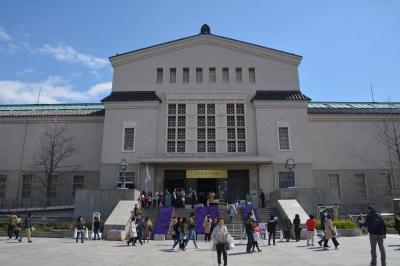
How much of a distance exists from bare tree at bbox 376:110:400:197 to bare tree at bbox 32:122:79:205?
30.7 meters

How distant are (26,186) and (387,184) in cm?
3594

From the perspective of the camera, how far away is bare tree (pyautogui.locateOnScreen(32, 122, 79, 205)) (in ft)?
114

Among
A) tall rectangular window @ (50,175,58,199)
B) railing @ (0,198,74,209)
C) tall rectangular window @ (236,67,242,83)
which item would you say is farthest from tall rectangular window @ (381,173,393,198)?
tall rectangular window @ (50,175,58,199)

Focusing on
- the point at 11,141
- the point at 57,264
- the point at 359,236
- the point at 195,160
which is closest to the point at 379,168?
the point at 359,236

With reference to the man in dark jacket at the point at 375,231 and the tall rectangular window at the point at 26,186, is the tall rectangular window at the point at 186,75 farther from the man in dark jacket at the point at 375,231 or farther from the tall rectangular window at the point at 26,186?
the man in dark jacket at the point at 375,231

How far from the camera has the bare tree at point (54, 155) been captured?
3488cm

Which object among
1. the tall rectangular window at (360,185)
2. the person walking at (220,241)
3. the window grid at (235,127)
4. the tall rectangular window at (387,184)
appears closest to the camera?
the person walking at (220,241)

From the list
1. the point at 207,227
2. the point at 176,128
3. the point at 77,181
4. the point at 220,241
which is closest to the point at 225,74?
the point at 176,128

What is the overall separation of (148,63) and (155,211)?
16.1 meters

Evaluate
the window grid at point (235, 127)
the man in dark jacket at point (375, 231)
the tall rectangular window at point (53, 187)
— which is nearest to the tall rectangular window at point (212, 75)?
the window grid at point (235, 127)

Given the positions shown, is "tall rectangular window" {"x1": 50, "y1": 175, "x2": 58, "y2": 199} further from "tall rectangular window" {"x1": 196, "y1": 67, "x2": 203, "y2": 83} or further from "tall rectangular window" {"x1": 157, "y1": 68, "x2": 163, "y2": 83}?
"tall rectangular window" {"x1": 196, "y1": 67, "x2": 203, "y2": 83}

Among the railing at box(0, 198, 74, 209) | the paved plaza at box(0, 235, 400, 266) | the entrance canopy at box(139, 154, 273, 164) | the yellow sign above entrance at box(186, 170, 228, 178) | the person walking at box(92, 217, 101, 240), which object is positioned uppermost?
the entrance canopy at box(139, 154, 273, 164)

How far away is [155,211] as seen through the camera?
996 inches

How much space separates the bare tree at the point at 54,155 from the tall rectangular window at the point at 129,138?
6.27 meters
